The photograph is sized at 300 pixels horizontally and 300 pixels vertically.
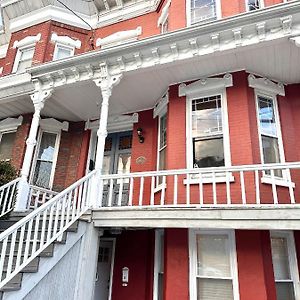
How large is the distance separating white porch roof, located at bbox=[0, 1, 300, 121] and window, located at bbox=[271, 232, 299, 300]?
11.7 ft

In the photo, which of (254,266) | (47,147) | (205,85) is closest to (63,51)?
(47,147)

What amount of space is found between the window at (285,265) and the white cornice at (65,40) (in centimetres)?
870

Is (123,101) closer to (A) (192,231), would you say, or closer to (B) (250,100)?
(B) (250,100)

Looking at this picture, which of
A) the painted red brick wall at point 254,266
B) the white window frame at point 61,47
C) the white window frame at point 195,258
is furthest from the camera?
the white window frame at point 61,47

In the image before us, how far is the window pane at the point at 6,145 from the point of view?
30.2 feet

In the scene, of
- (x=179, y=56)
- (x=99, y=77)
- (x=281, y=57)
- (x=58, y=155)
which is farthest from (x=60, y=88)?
(x=281, y=57)

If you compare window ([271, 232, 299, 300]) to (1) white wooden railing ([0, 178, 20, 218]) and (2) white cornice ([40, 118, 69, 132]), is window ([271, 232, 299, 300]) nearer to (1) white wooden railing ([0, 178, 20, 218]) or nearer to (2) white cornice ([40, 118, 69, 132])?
(1) white wooden railing ([0, 178, 20, 218])

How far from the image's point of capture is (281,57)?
6.11m

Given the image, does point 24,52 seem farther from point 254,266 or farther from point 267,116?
point 254,266

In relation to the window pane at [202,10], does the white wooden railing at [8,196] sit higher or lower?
lower

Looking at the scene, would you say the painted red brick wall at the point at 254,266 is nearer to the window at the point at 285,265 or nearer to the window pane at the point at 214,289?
the window pane at the point at 214,289

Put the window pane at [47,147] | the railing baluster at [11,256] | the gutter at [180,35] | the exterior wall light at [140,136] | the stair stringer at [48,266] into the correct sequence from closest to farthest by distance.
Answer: the railing baluster at [11,256] < the stair stringer at [48,266] < the gutter at [180,35] < the exterior wall light at [140,136] < the window pane at [47,147]

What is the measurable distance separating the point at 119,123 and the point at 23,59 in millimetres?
4673

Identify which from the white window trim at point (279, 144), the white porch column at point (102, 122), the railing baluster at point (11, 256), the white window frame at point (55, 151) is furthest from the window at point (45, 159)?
the white window trim at point (279, 144)
